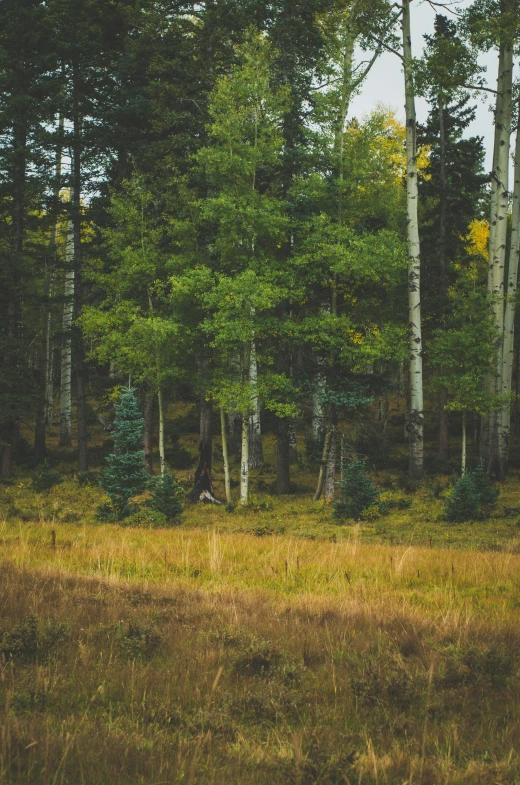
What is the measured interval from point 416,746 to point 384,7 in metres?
24.8

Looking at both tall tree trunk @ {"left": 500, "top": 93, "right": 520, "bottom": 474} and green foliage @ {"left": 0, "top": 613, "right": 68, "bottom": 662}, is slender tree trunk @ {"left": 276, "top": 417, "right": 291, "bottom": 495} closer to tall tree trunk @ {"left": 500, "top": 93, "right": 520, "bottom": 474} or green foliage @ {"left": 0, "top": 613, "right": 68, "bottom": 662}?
tall tree trunk @ {"left": 500, "top": 93, "right": 520, "bottom": 474}

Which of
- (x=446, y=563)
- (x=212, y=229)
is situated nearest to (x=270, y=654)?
(x=446, y=563)

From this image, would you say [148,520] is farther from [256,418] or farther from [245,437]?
[256,418]

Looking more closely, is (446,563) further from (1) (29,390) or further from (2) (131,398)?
(1) (29,390)

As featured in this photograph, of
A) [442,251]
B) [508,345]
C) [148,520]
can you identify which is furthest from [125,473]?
[442,251]

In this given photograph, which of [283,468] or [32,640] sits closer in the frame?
[32,640]

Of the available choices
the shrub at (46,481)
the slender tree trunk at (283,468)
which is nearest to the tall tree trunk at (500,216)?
the slender tree trunk at (283,468)

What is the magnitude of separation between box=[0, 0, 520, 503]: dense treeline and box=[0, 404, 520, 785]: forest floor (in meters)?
12.3

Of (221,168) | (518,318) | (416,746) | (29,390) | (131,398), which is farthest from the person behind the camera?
(518,318)

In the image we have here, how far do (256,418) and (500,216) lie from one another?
11826mm

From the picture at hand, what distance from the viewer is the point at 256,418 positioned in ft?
91.2

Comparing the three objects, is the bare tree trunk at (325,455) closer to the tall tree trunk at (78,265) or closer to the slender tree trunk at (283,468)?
the slender tree trunk at (283,468)

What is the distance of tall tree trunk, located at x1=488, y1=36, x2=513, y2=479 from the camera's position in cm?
2294

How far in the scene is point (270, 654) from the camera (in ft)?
16.6
